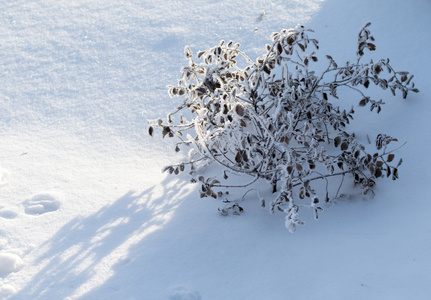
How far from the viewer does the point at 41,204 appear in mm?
3293

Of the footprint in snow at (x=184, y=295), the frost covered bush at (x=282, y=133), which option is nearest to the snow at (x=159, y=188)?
the footprint in snow at (x=184, y=295)

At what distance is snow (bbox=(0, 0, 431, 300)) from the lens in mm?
2584

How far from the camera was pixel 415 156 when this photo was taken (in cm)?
310

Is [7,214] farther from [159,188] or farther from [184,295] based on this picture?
[184,295]

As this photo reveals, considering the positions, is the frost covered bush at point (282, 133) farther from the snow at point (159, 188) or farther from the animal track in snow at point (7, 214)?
the animal track in snow at point (7, 214)

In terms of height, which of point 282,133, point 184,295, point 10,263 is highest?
point 282,133

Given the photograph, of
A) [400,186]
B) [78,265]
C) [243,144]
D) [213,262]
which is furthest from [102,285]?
[400,186]

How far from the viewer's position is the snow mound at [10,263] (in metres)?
2.78

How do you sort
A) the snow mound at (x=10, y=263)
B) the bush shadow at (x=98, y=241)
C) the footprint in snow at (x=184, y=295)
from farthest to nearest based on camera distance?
1. the snow mound at (x=10, y=263)
2. the bush shadow at (x=98, y=241)
3. the footprint in snow at (x=184, y=295)

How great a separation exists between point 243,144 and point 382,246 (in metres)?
0.90

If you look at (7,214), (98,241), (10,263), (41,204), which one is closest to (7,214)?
(7,214)

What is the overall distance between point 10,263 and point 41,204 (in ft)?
1.84

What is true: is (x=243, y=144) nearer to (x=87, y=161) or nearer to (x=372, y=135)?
(x=372, y=135)

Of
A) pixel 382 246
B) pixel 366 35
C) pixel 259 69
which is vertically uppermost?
pixel 366 35
